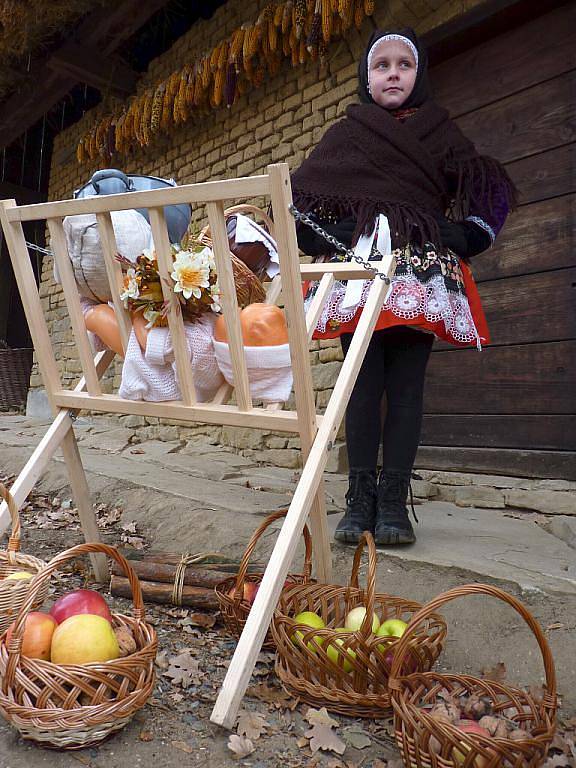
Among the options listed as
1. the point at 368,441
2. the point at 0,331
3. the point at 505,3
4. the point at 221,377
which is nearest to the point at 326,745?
the point at 221,377

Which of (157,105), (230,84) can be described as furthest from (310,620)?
(157,105)

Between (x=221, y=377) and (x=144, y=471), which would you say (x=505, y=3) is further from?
(x=144, y=471)

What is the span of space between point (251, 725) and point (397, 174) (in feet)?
5.08

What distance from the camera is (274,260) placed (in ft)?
5.85

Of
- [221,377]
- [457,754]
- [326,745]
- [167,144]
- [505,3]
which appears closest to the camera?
[457,754]

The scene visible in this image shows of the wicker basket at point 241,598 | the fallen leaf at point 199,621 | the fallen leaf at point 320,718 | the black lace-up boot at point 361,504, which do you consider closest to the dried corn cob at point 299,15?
the black lace-up boot at point 361,504

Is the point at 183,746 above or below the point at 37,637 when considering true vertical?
below

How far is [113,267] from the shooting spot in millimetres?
1456

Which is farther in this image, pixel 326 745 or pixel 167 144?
pixel 167 144

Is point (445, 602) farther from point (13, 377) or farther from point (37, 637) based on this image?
point (13, 377)

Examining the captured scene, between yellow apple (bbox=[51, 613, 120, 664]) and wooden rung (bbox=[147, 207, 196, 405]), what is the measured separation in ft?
1.62

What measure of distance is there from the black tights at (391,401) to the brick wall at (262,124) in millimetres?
1516

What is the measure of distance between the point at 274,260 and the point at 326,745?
1186 millimetres

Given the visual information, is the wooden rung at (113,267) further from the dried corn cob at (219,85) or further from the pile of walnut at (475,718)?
the dried corn cob at (219,85)
